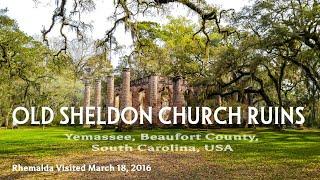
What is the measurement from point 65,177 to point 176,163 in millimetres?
3435

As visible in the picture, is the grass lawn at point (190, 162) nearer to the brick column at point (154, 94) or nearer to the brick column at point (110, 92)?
the brick column at point (154, 94)

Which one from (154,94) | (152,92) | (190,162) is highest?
(152,92)

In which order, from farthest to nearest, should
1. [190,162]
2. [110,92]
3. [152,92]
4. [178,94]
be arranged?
[110,92]
[178,94]
[152,92]
[190,162]

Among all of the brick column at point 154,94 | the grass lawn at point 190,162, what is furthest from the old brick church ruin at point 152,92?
the grass lawn at point 190,162

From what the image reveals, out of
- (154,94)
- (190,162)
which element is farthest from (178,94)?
(190,162)

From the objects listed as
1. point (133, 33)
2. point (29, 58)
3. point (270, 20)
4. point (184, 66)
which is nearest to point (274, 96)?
point (184, 66)

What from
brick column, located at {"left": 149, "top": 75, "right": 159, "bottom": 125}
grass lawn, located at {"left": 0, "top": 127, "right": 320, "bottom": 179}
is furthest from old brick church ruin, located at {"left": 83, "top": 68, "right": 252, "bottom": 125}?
grass lawn, located at {"left": 0, "top": 127, "right": 320, "bottom": 179}

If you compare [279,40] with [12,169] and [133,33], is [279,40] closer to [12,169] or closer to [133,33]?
[133,33]

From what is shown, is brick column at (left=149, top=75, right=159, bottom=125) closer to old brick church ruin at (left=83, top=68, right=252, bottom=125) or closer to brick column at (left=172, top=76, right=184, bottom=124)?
old brick church ruin at (left=83, top=68, right=252, bottom=125)

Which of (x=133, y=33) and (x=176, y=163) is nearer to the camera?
(x=176, y=163)

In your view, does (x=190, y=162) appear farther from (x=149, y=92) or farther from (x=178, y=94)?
(x=178, y=94)

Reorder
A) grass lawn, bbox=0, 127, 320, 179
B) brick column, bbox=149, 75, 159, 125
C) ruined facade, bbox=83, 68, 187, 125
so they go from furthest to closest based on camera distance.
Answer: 1. brick column, bbox=149, 75, 159, 125
2. ruined facade, bbox=83, 68, 187, 125
3. grass lawn, bbox=0, 127, 320, 179

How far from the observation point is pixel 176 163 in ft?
40.3

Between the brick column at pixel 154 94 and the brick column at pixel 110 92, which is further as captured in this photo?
the brick column at pixel 110 92
